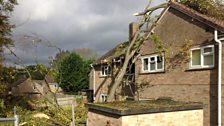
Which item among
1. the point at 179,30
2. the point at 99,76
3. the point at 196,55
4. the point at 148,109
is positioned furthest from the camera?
the point at 99,76

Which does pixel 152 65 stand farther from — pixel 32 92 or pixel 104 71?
pixel 32 92

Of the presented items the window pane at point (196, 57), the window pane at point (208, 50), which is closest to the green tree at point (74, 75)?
the window pane at point (196, 57)

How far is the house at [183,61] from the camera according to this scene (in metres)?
14.8

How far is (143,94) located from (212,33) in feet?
24.9

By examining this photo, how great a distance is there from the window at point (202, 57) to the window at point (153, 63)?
2712mm

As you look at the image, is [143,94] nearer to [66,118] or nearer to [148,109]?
[66,118]

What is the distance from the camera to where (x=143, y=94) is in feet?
68.0

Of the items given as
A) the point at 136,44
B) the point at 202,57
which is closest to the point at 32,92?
the point at 136,44

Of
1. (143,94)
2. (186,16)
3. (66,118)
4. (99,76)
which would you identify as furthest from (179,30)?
(99,76)

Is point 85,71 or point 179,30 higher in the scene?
point 179,30

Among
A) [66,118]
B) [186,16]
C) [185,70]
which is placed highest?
[186,16]

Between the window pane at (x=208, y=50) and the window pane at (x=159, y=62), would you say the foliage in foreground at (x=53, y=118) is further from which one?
the window pane at (x=208, y=50)

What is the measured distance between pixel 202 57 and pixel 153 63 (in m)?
4.77

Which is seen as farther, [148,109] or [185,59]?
[185,59]
